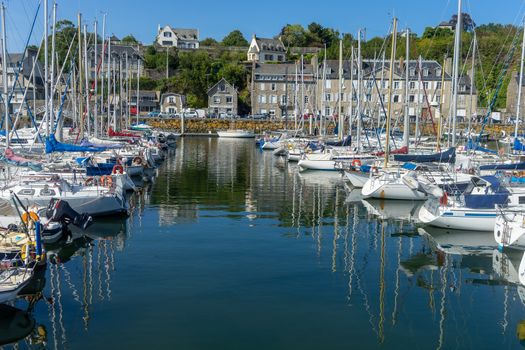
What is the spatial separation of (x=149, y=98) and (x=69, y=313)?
100m

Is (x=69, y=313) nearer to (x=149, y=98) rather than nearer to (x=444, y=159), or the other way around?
(x=444, y=159)

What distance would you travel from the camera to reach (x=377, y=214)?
3000 cm

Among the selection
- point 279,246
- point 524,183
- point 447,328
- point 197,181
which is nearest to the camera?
point 447,328

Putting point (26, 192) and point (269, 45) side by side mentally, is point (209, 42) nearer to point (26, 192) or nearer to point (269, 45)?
point (269, 45)

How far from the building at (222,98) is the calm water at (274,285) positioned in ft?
265

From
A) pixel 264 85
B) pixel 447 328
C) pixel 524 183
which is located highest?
pixel 264 85

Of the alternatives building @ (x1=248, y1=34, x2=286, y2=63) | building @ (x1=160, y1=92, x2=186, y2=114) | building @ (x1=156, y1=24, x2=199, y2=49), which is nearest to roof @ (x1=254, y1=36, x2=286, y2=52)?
building @ (x1=248, y1=34, x2=286, y2=63)

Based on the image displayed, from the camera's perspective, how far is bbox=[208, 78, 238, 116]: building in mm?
110500

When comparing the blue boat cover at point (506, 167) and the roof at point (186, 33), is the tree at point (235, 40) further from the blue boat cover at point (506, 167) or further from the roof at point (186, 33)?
the blue boat cover at point (506, 167)

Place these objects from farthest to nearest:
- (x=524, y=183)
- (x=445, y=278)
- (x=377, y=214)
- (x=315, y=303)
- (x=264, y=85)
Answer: (x=264, y=85)
(x=377, y=214)
(x=524, y=183)
(x=445, y=278)
(x=315, y=303)

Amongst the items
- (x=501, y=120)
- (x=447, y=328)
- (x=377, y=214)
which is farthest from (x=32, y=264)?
(x=501, y=120)

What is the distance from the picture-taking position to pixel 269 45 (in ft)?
452

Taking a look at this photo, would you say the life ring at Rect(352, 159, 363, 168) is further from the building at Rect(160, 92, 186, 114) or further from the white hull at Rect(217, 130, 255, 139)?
the building at Rect(160, 92, 186, 114)

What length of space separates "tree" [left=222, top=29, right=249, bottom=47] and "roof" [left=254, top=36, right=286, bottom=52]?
12106 millimetres
